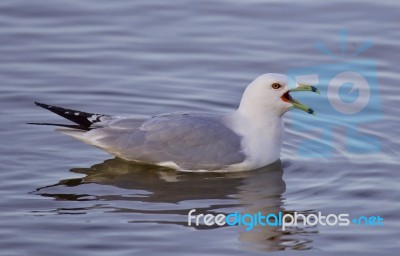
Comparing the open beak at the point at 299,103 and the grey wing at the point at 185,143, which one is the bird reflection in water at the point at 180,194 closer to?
the grey wing at the point at 185,143

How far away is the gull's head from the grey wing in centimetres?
34

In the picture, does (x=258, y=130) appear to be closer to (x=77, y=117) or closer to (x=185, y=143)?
(x=185, y=143)

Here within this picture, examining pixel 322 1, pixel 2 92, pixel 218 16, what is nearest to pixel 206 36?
pixel 218 16

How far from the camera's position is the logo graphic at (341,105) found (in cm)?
1158

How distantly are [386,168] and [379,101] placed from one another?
5.92ft

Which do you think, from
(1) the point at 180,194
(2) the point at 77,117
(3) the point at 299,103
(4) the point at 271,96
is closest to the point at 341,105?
(3) the point at 299,103

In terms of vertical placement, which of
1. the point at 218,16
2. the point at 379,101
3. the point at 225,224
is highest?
the point at 218,16

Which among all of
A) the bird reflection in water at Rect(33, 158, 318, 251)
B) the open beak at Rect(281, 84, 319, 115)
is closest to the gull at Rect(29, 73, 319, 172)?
the open beak at Rect(281, 84, 319, 115)

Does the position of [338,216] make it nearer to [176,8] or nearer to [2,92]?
[2,92]

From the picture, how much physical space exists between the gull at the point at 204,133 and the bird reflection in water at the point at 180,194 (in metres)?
0.12

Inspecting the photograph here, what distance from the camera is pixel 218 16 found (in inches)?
584

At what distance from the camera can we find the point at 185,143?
35.8 ft

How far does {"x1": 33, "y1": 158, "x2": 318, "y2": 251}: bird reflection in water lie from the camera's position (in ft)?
31.3

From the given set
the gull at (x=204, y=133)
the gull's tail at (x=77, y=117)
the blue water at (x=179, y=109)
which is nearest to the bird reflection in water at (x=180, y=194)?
the blue water at (x=179, y=109)
